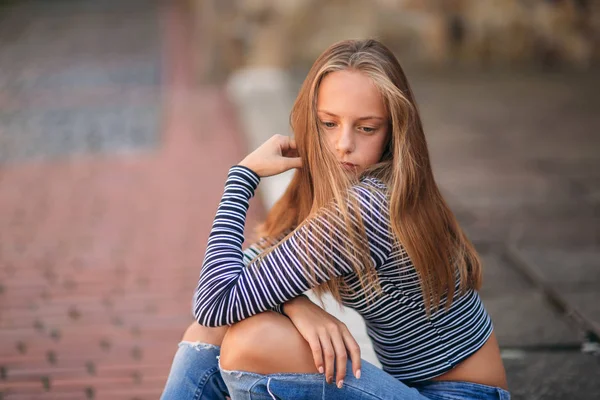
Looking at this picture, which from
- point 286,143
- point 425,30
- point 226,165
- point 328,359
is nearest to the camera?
point 328,359

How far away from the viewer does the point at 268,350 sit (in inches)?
70.1

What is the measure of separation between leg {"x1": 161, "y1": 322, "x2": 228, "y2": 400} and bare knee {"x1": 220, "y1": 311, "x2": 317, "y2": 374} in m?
0.23

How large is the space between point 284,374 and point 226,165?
450 centimetres

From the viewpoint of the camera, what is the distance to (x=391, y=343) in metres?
1.97

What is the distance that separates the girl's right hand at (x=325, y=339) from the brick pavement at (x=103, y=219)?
45.4 inches

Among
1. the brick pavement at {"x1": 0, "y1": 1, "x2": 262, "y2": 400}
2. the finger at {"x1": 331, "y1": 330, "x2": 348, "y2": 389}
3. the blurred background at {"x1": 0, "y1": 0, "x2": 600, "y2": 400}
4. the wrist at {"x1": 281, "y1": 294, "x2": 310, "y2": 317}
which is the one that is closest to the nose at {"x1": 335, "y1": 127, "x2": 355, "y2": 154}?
the wrist at {"x1": 281, "y1": 294, "x2": 310, "y2": 317}

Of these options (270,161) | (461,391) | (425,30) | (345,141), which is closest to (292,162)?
(270,161)

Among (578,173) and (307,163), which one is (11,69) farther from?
(307,163)

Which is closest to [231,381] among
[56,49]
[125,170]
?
[125,170]

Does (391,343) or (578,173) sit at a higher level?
(391,343)

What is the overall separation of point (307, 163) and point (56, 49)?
1116 cm

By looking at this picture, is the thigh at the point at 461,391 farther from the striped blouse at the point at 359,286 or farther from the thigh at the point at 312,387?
the thigh at the point at 312,387

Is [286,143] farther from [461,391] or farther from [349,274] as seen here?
[461,391]

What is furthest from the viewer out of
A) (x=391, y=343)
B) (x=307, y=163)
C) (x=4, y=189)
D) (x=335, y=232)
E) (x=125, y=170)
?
(x=125, y=170)
